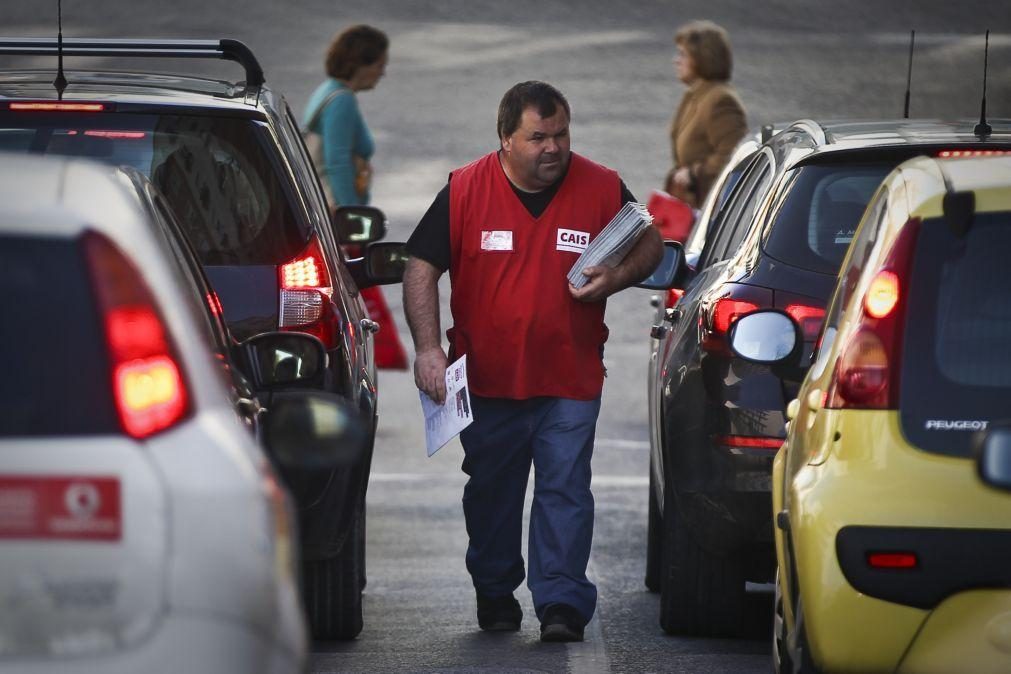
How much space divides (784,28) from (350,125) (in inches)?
721

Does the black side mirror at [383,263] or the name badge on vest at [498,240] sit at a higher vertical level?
the name badge on vest at [498,240]

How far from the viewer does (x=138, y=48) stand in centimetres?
760

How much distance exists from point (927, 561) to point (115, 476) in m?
1.87

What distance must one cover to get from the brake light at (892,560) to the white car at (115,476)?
1.37 meters

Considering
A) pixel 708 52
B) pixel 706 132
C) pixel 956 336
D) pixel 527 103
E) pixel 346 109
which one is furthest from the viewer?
pixel 706 132

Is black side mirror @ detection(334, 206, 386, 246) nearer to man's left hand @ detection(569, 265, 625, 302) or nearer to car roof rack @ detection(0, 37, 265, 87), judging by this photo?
car roof rack @ detection(0, 37, 265, 87)

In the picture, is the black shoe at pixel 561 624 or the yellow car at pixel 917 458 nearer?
the yellow car at pixel 917 458

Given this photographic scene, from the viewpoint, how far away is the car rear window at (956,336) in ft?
15.2

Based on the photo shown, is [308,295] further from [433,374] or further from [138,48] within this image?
[138,48]

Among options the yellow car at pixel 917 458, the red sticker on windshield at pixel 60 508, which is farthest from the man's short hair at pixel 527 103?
the red sticker on windshield at pixel 60 508

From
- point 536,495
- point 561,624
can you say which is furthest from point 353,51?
point 561,624

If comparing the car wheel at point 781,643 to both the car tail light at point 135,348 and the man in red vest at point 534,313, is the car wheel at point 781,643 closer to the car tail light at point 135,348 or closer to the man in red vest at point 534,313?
the man in red vest at point 534,313

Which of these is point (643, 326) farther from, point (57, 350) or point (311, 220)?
point (57, 350)

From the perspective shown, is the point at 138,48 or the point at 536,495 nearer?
the point at 138,48
